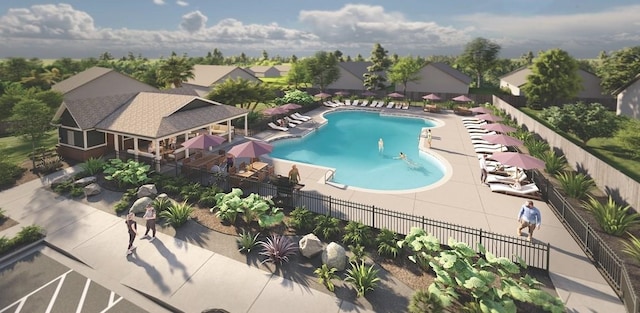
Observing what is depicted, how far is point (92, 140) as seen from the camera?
2445cm

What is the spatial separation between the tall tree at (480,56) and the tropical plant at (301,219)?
80.0m

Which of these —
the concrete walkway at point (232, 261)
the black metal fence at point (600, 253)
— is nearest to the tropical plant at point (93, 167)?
the concrete walkway at point (232, 261)

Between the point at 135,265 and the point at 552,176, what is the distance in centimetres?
2296

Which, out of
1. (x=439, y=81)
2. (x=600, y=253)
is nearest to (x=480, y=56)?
(x=439, y=81)

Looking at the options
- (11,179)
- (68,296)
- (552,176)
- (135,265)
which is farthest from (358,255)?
(11,179)

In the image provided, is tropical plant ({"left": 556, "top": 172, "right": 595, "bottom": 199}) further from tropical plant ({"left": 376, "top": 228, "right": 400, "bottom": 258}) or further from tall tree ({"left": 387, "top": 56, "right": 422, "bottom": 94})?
tall tree ({"left": 387, "top": 56, "right": 422, "bottom": 94})

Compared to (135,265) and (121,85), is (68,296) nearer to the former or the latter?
(135,265)

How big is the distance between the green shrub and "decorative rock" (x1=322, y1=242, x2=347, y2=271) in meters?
20.8

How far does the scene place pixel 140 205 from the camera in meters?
16.4

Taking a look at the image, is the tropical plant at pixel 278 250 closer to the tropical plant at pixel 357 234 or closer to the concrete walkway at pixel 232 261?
the concrete walkway at pixel 232 261

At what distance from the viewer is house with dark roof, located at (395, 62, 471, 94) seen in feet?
214

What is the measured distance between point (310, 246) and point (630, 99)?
155ft

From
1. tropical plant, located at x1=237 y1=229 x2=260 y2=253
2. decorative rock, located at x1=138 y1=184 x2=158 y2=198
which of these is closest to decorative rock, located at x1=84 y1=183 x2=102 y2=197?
decorative rock, located at x1=138 y1=184 x2=158 y2=198

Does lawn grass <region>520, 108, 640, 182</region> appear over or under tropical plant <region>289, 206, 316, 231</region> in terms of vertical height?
over
